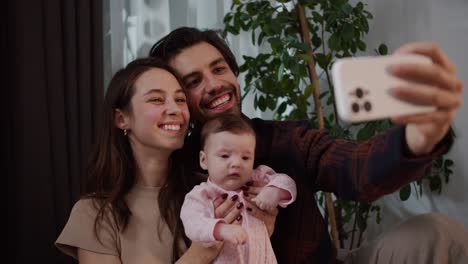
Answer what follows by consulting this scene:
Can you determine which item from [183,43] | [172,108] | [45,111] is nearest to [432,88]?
[172,108]

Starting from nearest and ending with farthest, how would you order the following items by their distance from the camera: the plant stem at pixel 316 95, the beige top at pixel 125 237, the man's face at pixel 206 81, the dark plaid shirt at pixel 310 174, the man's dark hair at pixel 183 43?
the dark plaid shirt at pixel 310 174, the beige top at pixel 125 237, the man's face at pixel 206 81, the man's dark hair at pixel 183 43, the plant stem at pixel 316 95

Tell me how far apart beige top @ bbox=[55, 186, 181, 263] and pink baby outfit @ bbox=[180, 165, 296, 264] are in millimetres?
209

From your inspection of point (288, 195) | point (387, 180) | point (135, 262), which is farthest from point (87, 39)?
point (387, 180)

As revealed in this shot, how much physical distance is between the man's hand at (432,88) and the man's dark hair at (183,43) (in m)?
0.91

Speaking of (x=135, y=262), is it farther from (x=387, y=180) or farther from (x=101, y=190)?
(x=387, y=180)

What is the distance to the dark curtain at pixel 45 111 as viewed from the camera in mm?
1731

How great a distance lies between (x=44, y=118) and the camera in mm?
1774

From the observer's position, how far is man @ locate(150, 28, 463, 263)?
848mm

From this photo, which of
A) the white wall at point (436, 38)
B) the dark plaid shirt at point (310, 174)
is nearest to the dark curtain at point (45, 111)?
the dark plaid shirt at point (310, 174)

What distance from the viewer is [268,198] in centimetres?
125

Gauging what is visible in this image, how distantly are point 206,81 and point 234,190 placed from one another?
0.42 m

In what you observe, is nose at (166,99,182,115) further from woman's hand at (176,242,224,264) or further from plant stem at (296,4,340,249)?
plant stem at (296,4,340,249)

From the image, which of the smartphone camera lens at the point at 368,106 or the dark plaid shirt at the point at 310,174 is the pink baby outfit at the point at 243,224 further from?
the smartphone camera lens at the point at 368,106

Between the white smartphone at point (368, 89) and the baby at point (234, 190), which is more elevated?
the white smartphone at point (368, 89)
